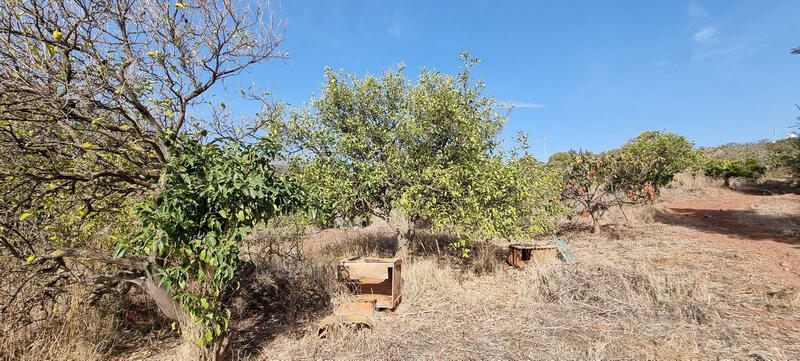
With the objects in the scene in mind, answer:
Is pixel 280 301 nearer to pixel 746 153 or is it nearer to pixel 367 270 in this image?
pixel 367 270

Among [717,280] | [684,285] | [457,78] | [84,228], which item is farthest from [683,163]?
[84,228]

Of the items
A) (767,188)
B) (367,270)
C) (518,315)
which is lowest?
(518,315)

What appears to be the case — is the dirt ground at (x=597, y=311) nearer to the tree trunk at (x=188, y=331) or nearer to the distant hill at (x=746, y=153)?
the tree trunk at (x=188, y=331)

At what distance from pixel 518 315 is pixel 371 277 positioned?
220 centimetres

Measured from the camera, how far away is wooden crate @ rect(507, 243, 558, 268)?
24.2 feet

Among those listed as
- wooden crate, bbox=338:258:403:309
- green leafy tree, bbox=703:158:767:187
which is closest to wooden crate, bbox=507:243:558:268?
wooden crate, bbox=338:258:403:309

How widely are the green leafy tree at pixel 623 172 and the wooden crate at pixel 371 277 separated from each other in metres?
7.97

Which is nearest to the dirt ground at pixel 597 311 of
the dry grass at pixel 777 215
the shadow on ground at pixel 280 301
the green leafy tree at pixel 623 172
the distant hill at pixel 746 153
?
the shadow on ground at pixel 280 301

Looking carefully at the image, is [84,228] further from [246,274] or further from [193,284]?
[246,274]

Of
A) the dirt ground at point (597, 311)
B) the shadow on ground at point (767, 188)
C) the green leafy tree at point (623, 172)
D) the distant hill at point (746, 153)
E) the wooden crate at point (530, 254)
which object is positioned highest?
the distant hill at point (746, 153)

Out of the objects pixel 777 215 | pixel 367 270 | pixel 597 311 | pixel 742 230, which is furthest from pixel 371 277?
pixel 777 215

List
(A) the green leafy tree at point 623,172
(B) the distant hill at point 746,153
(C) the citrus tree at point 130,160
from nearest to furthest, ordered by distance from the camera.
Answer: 1. (C) the citrus tree at point 130,160
2. (A) the green leafy tree at point 623,172
3. (B) the distant hill at point 746,153

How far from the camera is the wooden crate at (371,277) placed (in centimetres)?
486

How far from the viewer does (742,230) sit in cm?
994
